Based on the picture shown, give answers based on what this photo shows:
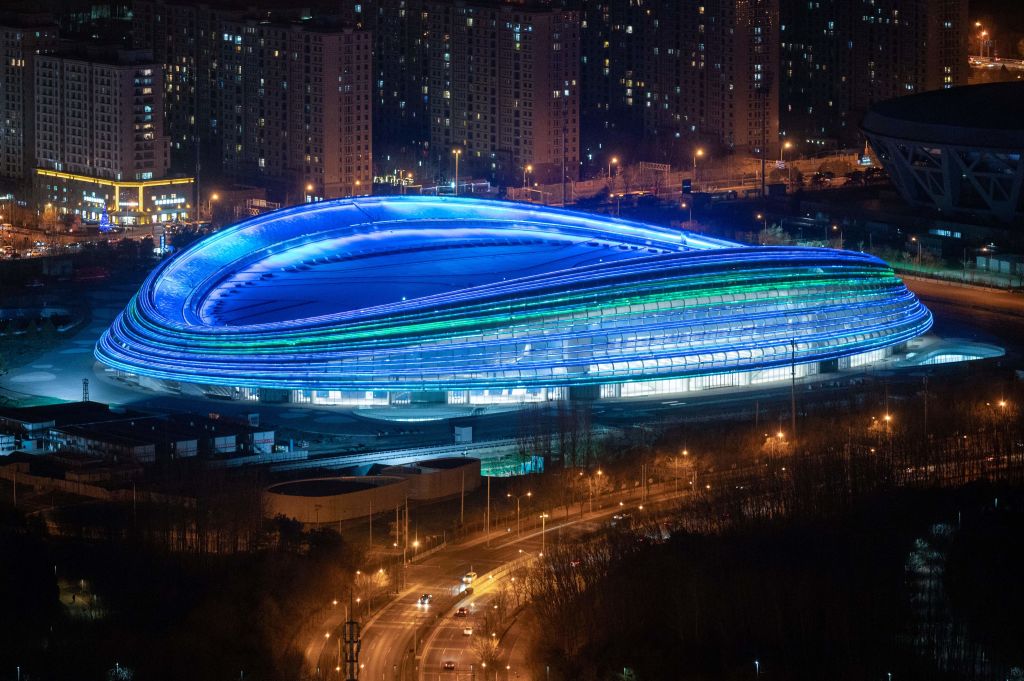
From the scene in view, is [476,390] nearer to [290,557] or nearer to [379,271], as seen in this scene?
[379,271]

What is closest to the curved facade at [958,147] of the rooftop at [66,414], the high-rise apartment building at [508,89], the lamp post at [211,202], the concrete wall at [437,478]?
the high-rise apartment building at [508,89]

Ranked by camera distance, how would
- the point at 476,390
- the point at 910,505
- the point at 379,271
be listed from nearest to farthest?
1. the point at 910,505
2. the point at 476,390
3. the point at 379,271

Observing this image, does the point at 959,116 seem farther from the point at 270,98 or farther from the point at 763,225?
the point at 270,98

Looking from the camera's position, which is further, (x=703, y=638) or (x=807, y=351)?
(x=807, y=351)

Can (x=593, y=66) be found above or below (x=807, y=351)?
above

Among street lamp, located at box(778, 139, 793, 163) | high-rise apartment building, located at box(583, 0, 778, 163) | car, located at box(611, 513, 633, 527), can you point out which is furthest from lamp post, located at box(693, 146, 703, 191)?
car, located at box(611, 513, 633, 527)

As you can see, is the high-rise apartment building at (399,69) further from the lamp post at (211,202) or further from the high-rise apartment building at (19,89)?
the high-rise apartment building at (19,89)

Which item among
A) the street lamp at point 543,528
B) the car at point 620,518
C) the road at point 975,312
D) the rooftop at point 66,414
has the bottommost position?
the street lamp at point 543,528

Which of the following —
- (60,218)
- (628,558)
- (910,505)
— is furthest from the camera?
(60,218)

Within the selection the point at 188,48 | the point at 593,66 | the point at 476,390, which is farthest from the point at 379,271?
the point at 593,66
